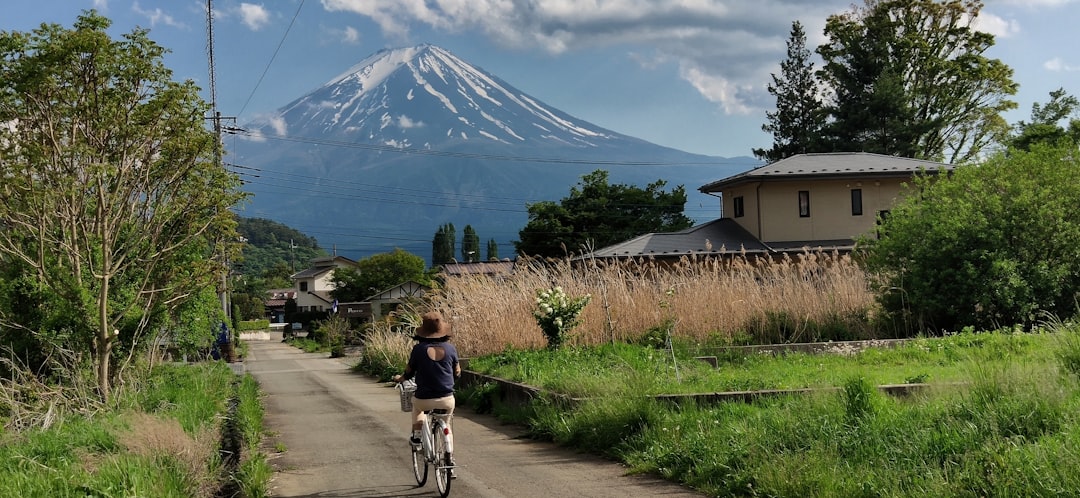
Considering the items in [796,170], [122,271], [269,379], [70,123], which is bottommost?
[269,379]

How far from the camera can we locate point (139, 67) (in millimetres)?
13359

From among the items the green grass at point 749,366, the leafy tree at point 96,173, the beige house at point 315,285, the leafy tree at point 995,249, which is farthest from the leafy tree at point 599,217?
the beige house at point 315,285

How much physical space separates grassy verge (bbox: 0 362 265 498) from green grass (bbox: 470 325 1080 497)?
3718mm

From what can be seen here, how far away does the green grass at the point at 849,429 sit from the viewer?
614 centimetres

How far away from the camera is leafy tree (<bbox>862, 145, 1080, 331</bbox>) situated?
52.7ft

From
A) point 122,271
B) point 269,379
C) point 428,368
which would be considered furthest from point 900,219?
point 269,379

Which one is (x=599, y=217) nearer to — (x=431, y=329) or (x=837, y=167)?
(x=837, y=167)

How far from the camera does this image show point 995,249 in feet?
53.5

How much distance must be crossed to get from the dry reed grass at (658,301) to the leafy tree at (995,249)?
1.16 metres

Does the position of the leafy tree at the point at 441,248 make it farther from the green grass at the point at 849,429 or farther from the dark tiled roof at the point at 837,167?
the green grass at the point at 849,429

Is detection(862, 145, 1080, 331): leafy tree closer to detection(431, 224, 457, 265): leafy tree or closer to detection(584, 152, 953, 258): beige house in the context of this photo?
detection(584, 152, 953, 258): beige house

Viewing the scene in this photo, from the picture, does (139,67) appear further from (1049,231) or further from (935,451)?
(1049,231)

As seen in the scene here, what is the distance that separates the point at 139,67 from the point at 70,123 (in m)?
A: 1.22

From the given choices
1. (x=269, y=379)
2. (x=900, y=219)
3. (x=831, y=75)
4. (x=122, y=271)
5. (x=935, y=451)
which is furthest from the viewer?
(x=831, y=75)
